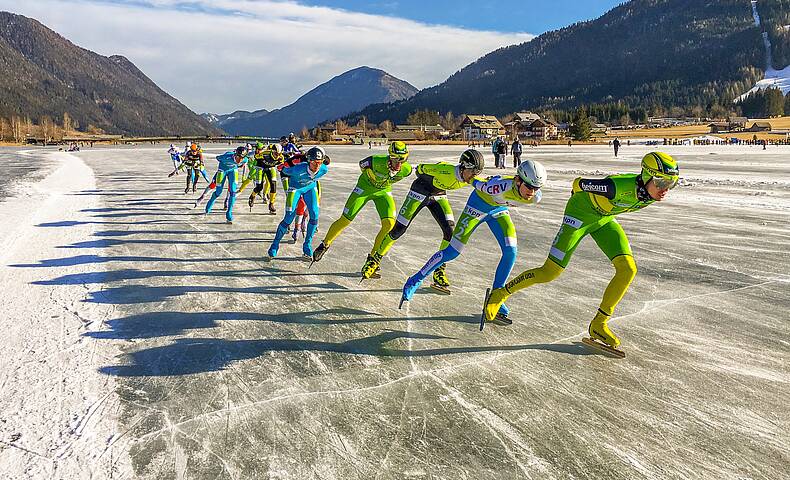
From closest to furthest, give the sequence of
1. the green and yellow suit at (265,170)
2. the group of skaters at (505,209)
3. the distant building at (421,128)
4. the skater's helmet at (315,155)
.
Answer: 1. the group of skaters at (505,209)
2. the skater's helmet at (315,155)
3. the green and yellow suit at (265,170)
4. the distant building at (421,128)

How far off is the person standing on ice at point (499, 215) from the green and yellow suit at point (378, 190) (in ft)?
4.44

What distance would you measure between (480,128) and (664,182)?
126 m

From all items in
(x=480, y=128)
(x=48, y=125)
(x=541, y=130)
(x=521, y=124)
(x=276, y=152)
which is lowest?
(x=276, y=152)

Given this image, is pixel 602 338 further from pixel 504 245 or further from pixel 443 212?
pixel 443 212

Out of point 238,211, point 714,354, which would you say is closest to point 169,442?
point 714,354

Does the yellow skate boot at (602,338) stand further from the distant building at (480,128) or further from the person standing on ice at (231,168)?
the distant building at (480,128)

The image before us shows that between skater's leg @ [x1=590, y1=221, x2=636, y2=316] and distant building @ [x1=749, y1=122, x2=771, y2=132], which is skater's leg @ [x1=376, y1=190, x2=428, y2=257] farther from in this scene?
distant building @ [x1=749, y1=122, x2=771, y2=132]

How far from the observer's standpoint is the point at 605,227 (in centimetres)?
477

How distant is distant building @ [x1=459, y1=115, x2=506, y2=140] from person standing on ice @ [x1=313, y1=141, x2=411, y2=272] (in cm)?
11801

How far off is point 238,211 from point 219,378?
981 centimetres

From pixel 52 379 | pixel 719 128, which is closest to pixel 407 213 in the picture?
pixel 52 379

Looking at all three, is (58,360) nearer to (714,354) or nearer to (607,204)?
(607,204)

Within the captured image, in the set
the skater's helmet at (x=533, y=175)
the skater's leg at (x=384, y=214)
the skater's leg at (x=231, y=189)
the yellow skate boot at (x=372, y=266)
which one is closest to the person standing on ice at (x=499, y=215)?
the skater's helmet at (x=533, y=175)

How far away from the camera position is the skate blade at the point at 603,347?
14.9 ft
